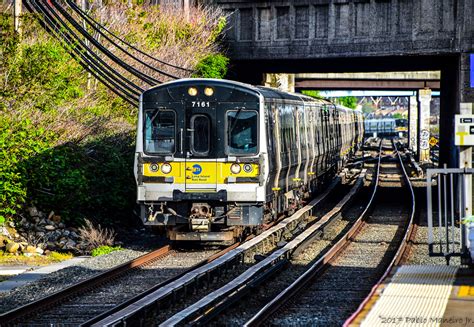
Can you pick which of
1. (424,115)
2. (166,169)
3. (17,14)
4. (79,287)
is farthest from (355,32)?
(424,115)

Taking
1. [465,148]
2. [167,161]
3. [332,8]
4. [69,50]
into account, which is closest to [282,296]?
[465,148]

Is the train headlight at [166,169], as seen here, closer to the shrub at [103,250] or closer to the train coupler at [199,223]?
the train coupler at [199,223]

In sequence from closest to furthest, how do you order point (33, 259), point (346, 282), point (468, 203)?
point (468, 203), point (346, 282), point (33, 259)

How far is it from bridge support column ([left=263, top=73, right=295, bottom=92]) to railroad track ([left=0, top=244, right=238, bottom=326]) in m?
19.2

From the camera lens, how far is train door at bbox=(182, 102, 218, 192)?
1650 centimetres

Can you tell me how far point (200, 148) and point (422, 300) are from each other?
759 cm

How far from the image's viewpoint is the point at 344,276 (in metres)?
14.4

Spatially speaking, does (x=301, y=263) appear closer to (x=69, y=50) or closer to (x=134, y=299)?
(x=134, y=299)

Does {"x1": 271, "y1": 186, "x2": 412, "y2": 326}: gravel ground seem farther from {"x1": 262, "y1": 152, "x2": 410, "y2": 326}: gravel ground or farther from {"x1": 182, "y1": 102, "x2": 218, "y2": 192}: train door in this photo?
{"x1": 182, "y1": 102, "x2": 218, "y2": 192}: train door

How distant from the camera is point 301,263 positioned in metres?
16.0

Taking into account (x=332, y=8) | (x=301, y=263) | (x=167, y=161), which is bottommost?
(x=301, y=263)

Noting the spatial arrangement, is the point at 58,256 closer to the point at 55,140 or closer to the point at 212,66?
the point at 55,140

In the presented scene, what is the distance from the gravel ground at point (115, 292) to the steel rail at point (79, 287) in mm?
90

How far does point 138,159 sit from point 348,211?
35.0ft
